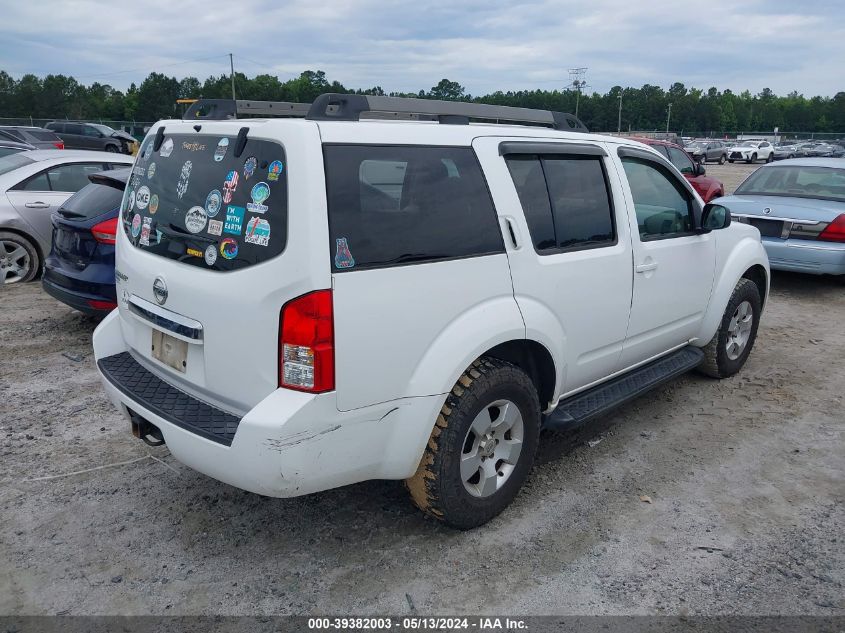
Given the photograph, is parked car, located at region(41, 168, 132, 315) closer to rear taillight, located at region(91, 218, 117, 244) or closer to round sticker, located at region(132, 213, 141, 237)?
rear taillight, located at region(91, 218, 117, 244)

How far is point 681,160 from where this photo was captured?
551 inches

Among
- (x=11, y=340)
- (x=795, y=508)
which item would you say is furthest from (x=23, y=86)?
(x=795, y=508)

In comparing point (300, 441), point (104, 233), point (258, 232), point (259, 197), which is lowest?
point (300, 441)

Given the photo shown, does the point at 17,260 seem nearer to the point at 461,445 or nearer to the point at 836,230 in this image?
the point at 461,445

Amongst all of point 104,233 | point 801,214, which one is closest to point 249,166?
point 104,233

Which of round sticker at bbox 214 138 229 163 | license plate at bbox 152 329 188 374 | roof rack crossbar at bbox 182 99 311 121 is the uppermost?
roof rack crossbar at bbox 182 99 311 121

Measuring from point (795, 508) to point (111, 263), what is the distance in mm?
5308

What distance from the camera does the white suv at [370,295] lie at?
2.62 meters

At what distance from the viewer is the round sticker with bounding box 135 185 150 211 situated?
333 centimetres

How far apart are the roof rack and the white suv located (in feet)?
0.05

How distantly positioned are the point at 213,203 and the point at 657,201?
289 cm

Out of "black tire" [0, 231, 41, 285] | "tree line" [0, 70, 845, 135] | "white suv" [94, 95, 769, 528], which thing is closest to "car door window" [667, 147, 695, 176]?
"white suv" [94, 95, 769, 528]

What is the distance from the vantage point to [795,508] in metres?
3.62

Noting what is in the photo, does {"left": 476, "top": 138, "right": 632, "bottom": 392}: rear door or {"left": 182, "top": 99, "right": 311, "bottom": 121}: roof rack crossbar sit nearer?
{"left": 476, "top": 138, "right": 632, "bottom": 392}: rear door
